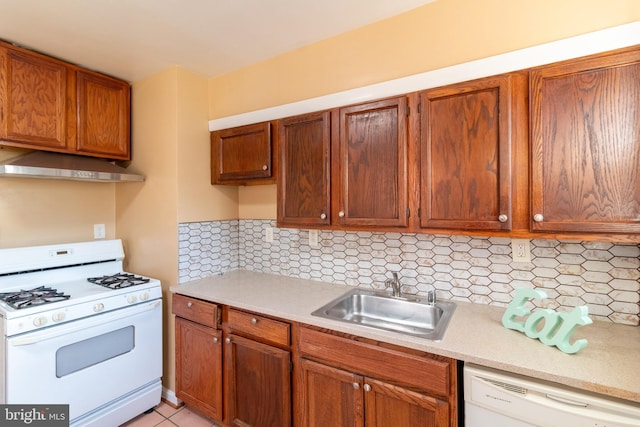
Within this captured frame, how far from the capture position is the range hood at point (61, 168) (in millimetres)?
1821

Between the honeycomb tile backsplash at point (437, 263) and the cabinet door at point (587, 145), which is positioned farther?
the honeycomb tile backsplash at point (437, 263)

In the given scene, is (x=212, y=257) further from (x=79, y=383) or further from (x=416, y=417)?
(x=416, y=417)

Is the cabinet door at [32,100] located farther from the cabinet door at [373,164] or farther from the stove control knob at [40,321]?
the cabinet door at [373,164]

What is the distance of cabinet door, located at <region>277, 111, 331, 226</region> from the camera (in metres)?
1.79

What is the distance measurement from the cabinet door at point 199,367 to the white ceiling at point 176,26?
1.89 meters

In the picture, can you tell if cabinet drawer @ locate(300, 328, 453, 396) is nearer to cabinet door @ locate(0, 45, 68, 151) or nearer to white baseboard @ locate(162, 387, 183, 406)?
white baseboard @ locate(162, 387, 183, 406)

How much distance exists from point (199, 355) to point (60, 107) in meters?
1.97

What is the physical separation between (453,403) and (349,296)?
80cm

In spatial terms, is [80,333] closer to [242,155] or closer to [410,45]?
[242,155]

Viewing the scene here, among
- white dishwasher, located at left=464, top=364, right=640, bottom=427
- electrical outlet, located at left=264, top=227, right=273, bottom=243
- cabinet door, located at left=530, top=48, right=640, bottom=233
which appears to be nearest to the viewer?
white dishwasher, located at left=464, top=364, right=640, bottom=427

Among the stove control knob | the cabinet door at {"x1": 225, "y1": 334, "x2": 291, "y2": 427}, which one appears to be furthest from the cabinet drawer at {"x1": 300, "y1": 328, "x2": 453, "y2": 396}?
the stove control knob

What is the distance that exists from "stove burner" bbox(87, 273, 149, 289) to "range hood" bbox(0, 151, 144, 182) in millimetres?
740

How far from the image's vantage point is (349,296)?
1863mm

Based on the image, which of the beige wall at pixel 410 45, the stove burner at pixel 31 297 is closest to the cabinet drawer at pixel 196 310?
the stove burner at pixel 31 297
